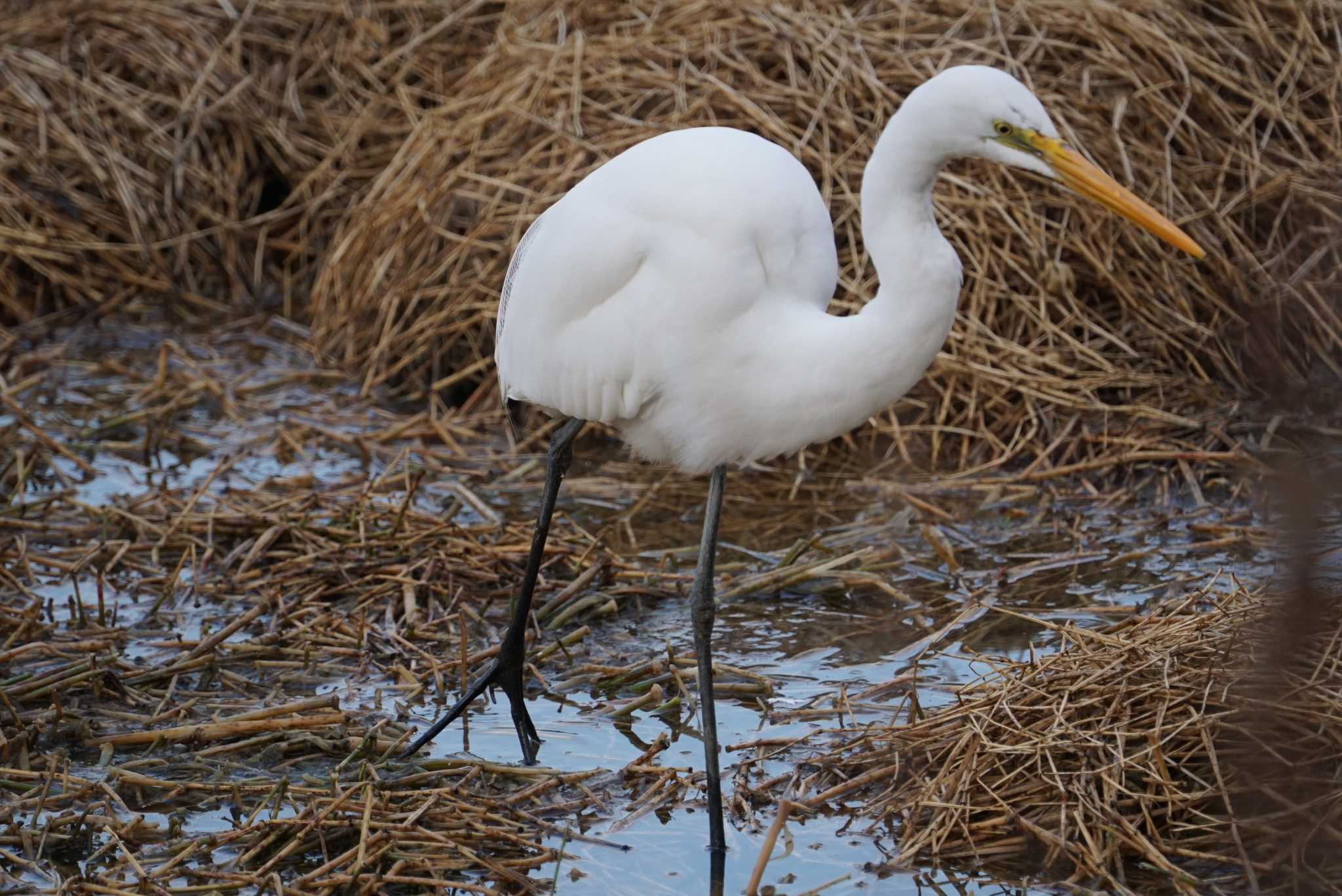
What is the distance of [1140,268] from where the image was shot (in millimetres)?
5082

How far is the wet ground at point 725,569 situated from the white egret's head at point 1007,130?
1.17 m

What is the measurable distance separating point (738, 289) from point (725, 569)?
1550mm

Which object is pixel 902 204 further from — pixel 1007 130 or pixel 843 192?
pixel 843 192

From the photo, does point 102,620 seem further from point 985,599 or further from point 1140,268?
point 1140,268

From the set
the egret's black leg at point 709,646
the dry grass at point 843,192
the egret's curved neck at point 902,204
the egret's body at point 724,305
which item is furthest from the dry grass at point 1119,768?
the dry grass at point 843,192

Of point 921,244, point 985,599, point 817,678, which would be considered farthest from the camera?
point 985,599

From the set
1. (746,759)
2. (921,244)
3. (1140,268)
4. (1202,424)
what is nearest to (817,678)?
(746,759)

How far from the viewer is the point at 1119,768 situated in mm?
2854

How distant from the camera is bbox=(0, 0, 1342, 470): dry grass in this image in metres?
5.02

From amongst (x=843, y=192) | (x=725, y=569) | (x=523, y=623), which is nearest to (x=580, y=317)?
(x=523, y=623)

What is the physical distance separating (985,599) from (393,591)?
5.19 ft

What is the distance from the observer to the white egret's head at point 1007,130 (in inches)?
104

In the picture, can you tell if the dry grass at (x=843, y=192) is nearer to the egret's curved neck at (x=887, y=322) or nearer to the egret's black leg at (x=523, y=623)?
the egret's black leg at (x=523, y=623)

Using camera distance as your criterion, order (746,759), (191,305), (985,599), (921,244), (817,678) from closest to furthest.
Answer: (921,244)
(746,759)
(817,678)
(985,599)
(191,305)
